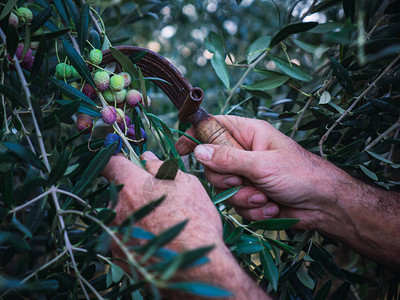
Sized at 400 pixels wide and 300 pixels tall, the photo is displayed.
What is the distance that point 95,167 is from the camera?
790 millimetres

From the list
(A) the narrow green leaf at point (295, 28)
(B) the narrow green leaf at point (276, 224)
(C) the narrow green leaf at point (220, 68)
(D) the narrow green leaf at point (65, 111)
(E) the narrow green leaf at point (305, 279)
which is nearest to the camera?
(D) the narrow green leaf at point (65, 111)

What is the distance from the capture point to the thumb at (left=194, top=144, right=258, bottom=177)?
106cm

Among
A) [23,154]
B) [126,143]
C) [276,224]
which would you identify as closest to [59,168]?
[23,154]

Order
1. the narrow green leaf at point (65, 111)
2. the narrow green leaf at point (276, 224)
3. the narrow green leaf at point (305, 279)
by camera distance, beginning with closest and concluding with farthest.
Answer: the narrow green leaf at point (65, 111) < the narrow green leaf at point (276, 224) < the narrow green leaf at point (305, 279)

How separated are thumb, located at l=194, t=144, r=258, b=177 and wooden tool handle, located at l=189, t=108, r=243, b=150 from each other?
35mm

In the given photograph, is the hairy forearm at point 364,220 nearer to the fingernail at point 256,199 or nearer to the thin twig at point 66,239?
the fingernail at point 256,199

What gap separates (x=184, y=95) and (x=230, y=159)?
254mm

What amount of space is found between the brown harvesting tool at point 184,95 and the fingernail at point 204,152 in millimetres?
35

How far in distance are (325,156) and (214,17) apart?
77.4 inches

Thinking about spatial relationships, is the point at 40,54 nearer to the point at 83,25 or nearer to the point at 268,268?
the point at 83,25

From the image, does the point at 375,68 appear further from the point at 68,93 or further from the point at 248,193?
the point at 68,93

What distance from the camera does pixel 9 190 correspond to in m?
0.75

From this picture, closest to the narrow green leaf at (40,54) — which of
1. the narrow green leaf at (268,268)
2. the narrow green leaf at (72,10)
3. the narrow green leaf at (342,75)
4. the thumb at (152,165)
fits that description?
the narrow green leaf at (72,10)

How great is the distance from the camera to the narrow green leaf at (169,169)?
2.51ft
